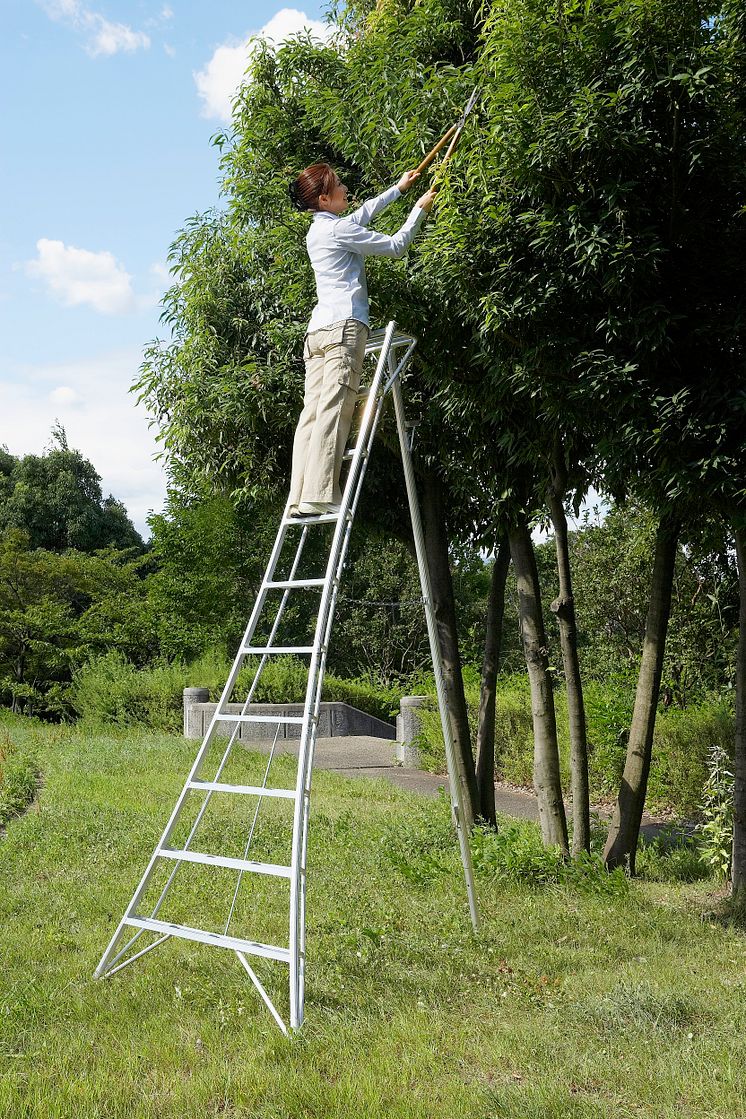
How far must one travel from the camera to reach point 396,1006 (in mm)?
4160

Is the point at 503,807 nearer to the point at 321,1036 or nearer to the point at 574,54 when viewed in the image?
the point at 321,1036

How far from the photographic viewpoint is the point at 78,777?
38.3 feet

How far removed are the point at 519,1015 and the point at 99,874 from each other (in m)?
3.79

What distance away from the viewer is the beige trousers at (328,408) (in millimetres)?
4684

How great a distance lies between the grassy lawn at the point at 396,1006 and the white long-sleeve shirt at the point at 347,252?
3.14 metres

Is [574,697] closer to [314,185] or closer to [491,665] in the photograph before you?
[491,665]

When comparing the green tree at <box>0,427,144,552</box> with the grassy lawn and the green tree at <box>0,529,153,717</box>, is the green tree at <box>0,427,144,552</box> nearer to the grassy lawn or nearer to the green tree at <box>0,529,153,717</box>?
the green tree at <box>0,529,153,717</box>

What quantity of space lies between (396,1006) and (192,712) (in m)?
13.4

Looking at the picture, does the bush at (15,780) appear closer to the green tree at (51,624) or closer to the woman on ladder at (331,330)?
the woman on ladder at (331,330)

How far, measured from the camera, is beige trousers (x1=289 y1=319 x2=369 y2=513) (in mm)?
4684

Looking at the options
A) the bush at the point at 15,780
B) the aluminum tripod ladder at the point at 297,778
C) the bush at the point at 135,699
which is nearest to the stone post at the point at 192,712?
the bush at the point at 135,699

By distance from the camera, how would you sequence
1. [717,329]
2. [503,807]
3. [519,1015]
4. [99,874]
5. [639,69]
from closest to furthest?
[519,1015] → [639,69] → [717,329] → [99,874] → [503,807]

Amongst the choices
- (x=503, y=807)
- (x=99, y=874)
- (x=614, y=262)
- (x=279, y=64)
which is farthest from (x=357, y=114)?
(x=503, y=807)

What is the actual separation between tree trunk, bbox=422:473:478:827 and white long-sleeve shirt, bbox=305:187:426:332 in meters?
3.28
